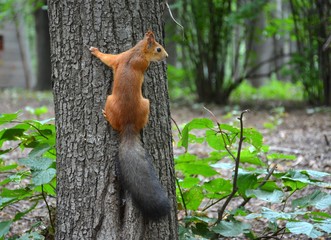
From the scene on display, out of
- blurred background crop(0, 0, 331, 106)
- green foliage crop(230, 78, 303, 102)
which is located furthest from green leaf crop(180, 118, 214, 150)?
green foliage crop(230, 78, 303, 102)

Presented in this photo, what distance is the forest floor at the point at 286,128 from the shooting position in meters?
4.87

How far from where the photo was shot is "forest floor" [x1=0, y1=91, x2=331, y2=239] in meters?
4.87

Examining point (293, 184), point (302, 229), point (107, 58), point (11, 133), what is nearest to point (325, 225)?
point (302, 229)

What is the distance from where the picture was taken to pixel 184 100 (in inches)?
414

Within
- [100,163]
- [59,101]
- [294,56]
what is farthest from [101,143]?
[294,56]

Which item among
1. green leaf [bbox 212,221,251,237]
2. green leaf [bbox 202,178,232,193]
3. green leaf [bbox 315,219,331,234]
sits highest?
green leaf [bbox 202,178,232,193]

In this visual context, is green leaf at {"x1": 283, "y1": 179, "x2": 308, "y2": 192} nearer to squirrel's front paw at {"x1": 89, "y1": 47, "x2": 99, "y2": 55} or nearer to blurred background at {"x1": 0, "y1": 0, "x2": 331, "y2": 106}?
squirrel's front paw at {"x1": 89, "y1": 47, "x2": 99, "y2": 55}

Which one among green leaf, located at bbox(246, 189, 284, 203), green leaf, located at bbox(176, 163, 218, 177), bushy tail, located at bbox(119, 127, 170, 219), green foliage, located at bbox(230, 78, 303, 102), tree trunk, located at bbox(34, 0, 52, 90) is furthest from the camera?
tree trunk, located at bbox(34, 0, 52, 90)

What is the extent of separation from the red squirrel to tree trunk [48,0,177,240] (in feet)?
0.22

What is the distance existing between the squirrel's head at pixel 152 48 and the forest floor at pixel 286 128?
97cm

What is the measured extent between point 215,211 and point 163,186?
1634 millimetres

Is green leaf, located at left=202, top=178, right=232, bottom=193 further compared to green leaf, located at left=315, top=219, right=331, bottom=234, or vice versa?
green leaf, located at left=202, top=178, right=232, bottom=193

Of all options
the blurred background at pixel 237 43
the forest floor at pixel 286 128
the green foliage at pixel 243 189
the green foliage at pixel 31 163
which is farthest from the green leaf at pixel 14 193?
the blurred background at pixel 237 43

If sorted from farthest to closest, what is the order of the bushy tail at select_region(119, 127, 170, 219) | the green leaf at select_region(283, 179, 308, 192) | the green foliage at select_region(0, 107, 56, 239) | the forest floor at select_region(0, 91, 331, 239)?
1. the forest floor at select_region(0, 91, 331, 239)
2. the green leaf at select_region(283, 179, 308, 192)
3. the green foliage at select_region(0, 107, 56, 239)
4. the bushy tail at select_region(119, 127, 170, 219)
